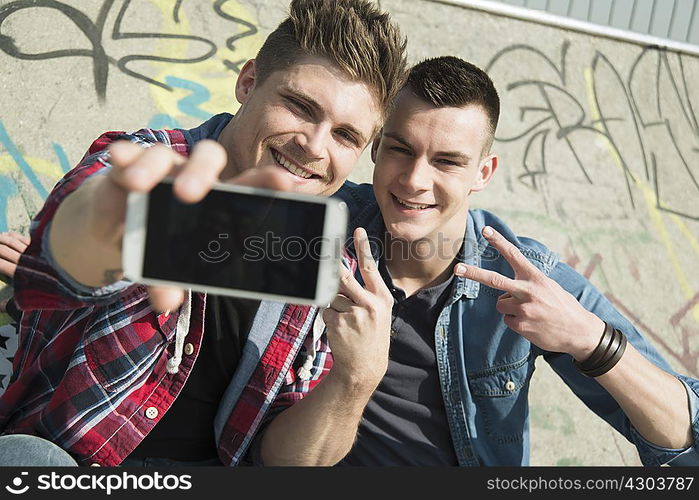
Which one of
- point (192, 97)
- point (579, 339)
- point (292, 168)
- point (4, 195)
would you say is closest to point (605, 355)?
point (579, 339)

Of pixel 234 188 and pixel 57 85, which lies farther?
pixel 57 85

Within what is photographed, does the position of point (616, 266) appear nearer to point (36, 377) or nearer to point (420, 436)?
point (420, 436)

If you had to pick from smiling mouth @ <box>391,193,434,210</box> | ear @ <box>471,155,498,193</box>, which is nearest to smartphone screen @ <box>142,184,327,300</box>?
smiling mouth @ <box>391,193,434,210</box>

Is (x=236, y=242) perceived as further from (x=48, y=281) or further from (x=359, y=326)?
(x=359, y=326)

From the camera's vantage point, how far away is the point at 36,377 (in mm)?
2295

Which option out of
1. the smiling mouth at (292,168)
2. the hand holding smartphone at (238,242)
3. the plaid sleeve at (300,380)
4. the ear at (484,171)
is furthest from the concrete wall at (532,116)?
the hand holding smartphone at (238,242)

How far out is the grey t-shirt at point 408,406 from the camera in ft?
9.20

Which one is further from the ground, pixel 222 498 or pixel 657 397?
pixel 657 397

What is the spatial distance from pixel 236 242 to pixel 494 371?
1.75 metres

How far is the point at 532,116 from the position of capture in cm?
463

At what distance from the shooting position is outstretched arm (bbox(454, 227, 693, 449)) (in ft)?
8.04

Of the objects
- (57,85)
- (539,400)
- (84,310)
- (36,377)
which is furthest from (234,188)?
(539,400)

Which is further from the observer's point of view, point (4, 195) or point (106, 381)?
point (4, 195)

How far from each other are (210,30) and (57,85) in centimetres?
91
